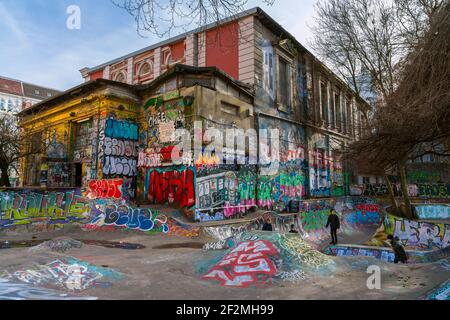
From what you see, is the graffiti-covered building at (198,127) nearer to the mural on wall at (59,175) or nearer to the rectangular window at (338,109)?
the mural on wall at (59,175)

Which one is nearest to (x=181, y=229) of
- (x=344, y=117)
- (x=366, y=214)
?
(x=366, y=214)

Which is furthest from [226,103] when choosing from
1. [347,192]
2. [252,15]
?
[347,192]

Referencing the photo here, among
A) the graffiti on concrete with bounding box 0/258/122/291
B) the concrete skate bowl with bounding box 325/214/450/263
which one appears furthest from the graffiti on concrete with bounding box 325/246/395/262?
the graffiti on concrete with bounding box 0/258/122/291

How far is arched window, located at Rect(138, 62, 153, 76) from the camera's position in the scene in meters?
21.8

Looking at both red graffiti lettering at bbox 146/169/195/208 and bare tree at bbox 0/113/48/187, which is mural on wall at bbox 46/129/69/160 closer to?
bare tree at bbox 0/113/48/187

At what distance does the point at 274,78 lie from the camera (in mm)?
18891

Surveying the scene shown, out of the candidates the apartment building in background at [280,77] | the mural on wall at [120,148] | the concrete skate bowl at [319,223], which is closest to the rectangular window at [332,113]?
the apartment building in background at [280,77]

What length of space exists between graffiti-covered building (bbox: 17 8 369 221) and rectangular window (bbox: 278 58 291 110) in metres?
0.07

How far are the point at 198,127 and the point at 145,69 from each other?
10.9 meters

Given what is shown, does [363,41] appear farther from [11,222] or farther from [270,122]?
[11,222]

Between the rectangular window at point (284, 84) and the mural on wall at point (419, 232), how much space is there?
29.5 feet

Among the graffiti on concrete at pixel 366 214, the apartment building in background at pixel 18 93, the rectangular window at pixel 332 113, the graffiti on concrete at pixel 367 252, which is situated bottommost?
the graffiti on concrete at pixel 367 252

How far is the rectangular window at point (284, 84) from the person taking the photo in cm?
1964

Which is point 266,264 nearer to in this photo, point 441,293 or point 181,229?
point 441,293
